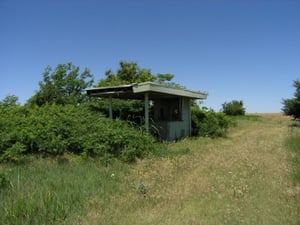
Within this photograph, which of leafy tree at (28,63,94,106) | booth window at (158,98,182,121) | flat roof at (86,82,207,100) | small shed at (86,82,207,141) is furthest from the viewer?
leafy tree at (28,63,94,106)

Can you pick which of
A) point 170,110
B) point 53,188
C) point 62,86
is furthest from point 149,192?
point 62,86

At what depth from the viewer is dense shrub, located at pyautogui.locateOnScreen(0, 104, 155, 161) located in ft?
24.4

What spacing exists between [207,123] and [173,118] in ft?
6.29

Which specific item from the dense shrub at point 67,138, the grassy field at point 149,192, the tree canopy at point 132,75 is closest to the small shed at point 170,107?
the dense shrub at point 67,138

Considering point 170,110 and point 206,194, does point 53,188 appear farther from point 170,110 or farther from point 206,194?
point 170,110

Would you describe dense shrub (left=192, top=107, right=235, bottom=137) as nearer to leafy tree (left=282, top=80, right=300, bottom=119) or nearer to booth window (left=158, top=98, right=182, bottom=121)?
booth window (left=158, top=98, right=182, bottom=121)

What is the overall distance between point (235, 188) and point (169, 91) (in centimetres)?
638

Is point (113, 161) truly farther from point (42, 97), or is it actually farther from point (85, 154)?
point (42, 97)

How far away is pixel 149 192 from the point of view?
5.17 m

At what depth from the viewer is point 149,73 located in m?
30.0

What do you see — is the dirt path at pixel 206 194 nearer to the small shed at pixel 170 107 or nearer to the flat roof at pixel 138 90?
the flat roof at pixel 138 90

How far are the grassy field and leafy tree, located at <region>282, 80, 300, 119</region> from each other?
77.9ft

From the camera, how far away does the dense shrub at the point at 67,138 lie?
24.4ft

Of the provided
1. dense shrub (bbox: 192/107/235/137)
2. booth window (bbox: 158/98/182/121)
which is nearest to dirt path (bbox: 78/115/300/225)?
booth window (bbox: 158/98/182/121)
